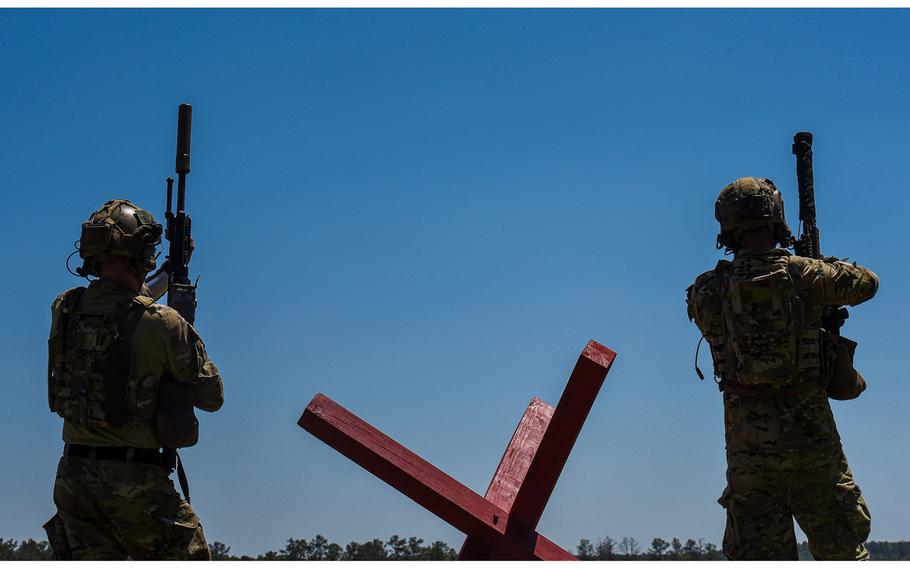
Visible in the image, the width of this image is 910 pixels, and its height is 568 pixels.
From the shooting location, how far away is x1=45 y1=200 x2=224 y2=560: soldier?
24.1 feet

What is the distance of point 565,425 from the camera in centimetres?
894

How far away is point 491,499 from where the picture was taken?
1000cm

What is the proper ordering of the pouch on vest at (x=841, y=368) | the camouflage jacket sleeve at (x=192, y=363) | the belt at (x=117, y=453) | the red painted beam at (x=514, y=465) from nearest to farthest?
1. the belt at (x=117, y=453)
2. the camouflage jacket sleeve at (x=192, y=363)
3. the pouch on vest at (x=841, y=368)
4. the red painted beam at (x=514, y=465)

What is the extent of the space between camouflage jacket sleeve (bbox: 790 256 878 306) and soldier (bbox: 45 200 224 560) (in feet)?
13.9

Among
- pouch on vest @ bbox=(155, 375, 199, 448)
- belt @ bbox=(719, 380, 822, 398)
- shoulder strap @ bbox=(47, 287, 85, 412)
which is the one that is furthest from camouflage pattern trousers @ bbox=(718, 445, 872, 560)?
shoulder strap @ bbox=(47, 287, 85, 412)

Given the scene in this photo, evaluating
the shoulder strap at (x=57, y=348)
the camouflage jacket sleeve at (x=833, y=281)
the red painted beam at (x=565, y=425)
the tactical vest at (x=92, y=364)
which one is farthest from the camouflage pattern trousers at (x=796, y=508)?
the shoulder strap at (x=57, y=348)

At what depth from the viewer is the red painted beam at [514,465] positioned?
361 inches

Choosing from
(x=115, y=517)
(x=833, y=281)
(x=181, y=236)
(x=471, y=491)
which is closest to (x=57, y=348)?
(x=115, y=517)

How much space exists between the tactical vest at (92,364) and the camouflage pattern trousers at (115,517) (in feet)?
1.12

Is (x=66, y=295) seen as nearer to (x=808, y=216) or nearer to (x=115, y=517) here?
(x=115, y=517)

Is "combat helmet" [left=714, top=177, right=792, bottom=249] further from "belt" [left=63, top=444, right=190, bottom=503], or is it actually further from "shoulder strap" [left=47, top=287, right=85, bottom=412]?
"shoulder strap" [left=47, top=287, right=85, bottom=412]

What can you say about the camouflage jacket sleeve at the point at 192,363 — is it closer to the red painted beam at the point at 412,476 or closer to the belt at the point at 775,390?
the red painted beam at the point at 412,476

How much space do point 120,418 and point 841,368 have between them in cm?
508

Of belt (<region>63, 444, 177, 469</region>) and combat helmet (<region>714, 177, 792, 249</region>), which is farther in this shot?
combat helmet (<region>714, 177, 792, 249</region>)
